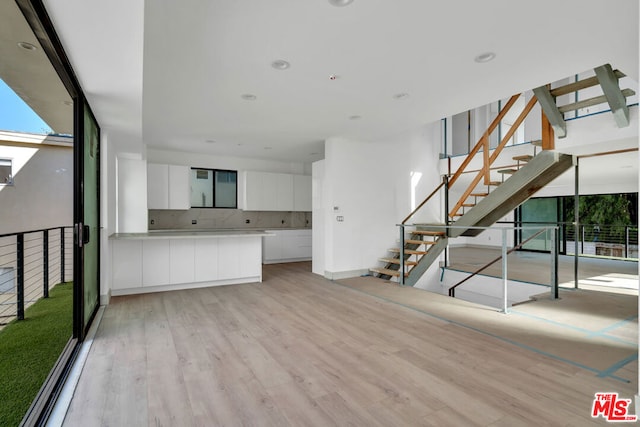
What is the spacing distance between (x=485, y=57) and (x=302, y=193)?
5.75 m

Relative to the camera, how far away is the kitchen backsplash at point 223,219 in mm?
6930

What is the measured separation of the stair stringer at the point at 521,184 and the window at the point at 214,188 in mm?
4878

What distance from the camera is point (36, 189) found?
11.7 feet

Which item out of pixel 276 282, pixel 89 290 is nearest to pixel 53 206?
pixel 89 290

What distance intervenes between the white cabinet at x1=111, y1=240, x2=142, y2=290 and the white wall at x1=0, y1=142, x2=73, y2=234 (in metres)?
0.81

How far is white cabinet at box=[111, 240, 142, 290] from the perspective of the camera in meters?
4.54

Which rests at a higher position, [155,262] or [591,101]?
[591,101]

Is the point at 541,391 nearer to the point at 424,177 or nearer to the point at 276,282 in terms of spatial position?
the point at 276,282

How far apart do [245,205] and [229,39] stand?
5160mm

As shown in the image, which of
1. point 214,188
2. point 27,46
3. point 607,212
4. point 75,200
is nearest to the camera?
point 27,46

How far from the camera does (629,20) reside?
223 cm

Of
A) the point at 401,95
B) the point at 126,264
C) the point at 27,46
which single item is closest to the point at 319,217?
the point at 401,95

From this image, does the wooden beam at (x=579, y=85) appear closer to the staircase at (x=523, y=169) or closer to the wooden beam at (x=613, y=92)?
the staircase at (x=523, y=169)

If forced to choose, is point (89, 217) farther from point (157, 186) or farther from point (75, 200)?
point (157, 186)
